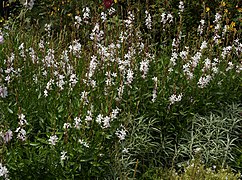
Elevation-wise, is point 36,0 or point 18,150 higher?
point 36,0

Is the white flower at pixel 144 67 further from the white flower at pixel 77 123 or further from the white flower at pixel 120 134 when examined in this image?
the white flower at pixel 77 123

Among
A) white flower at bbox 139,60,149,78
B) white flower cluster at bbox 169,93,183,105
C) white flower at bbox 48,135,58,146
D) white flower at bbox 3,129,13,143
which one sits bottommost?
white flower at bbox 48,135,58,146

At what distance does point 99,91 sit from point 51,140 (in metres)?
0.89

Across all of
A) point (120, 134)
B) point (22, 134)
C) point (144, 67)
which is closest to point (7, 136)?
point (22, 134)

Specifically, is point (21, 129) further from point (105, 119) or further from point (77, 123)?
point (105, 119)

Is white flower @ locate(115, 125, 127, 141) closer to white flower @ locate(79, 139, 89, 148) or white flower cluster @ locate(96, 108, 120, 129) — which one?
white flower cluster @ locate(96, 108, 120, 129)

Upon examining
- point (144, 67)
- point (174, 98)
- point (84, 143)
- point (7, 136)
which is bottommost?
point (84, 143)

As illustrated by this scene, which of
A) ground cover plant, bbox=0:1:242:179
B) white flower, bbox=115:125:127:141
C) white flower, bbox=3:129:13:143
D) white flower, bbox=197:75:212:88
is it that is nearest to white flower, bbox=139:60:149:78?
ground cover plant, bbox=0:1:242:179

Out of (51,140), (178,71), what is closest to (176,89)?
(178,71)

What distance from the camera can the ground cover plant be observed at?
3.75 metres

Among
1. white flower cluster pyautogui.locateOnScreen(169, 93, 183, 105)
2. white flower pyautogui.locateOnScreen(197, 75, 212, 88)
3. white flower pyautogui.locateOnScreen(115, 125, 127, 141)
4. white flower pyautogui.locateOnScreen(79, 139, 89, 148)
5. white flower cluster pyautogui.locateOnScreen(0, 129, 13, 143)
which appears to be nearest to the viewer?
white flower cluster pyautogui.locateOnScreen(0, 129, 13, 143)

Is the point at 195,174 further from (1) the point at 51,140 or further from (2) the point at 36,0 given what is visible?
(2) the point at 36,0

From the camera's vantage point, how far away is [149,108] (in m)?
4.43

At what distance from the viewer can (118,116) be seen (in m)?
4.21
